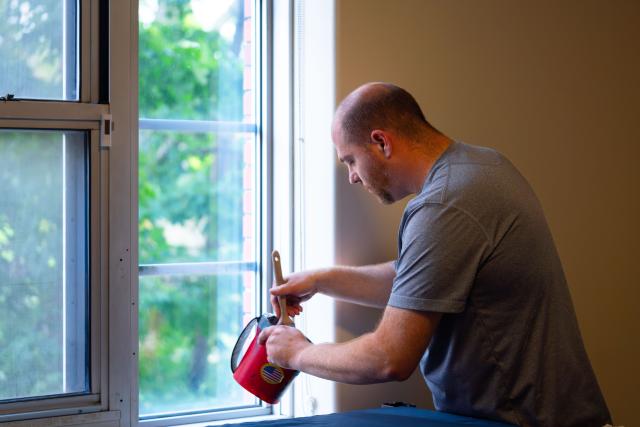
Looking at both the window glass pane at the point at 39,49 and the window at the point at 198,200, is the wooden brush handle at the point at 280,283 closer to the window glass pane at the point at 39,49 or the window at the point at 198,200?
the window at the point at 198,200

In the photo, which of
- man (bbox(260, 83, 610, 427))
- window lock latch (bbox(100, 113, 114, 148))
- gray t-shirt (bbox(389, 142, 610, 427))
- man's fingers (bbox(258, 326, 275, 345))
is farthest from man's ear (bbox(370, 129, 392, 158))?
window lock latch (bbox(100, 113, 114, 148))

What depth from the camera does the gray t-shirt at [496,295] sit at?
1.57 meters

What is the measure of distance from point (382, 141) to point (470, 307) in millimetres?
425

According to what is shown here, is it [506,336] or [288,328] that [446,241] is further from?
[288,328]

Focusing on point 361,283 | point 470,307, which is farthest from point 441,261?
point 361,283

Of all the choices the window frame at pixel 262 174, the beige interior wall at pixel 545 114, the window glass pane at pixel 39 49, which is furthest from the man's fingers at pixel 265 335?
the window glass pane at pixel 39 49

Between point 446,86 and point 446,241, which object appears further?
point 446,86

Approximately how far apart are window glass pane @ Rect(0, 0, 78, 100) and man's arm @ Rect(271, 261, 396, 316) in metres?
0.75

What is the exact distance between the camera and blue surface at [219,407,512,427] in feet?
5.47

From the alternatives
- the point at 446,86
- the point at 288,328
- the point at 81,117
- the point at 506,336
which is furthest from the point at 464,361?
the point at 81,117

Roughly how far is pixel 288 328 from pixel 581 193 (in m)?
1.26

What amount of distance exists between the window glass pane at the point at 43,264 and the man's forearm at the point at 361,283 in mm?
643

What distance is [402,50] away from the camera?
7.20 ft

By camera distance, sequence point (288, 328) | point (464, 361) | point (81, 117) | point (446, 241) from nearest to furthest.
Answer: point (446, 241) < point (464, 361) < point (288, 328) < point (81, 117)
